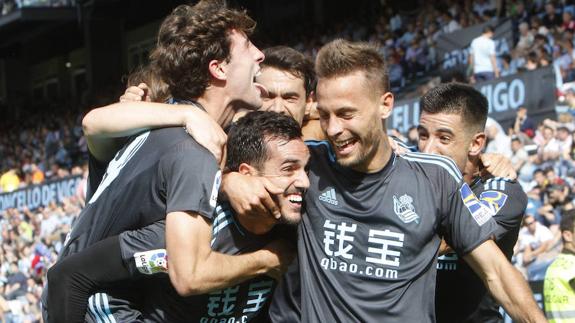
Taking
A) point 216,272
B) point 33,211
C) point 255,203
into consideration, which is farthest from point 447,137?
point 33,211

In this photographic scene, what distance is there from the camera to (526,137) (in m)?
11.9

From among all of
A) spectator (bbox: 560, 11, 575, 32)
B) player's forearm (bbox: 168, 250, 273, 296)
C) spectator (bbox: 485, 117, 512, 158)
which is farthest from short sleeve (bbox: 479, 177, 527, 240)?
spectator (bbox: 560, 11, 575, 32)

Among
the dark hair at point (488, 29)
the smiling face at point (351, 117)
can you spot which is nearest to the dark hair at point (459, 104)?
the smiling face at point (351, 117)

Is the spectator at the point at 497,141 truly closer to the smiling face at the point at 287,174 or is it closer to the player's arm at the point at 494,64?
the player's arm at the point at 494,64

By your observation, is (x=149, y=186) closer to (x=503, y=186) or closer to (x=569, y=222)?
(x=503, y=186)

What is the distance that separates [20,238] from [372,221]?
18613mm

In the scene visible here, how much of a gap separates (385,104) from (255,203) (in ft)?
2.43

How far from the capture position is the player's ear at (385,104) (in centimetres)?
365

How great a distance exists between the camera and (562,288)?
272 inches

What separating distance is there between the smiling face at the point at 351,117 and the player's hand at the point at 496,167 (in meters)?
1.01

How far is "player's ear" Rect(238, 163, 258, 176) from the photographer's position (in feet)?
11.5

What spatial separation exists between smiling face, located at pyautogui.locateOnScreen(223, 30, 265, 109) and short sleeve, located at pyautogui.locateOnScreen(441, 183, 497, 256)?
35.5 inches

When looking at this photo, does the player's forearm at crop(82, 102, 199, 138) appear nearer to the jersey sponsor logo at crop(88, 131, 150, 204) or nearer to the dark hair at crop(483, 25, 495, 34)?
the jersey sponsor logo at crop(88, 131, 150, 204)

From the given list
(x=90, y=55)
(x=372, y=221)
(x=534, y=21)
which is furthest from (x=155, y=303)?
(x=90, y=55)
